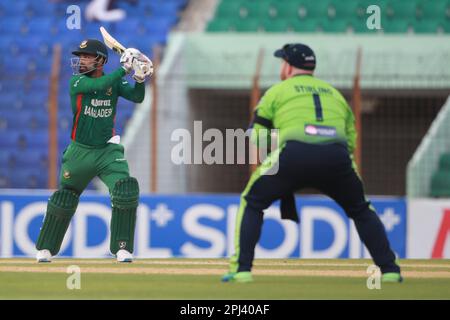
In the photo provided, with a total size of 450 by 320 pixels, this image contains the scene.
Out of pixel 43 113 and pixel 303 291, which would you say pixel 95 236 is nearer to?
pixel 43 113

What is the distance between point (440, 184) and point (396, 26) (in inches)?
171

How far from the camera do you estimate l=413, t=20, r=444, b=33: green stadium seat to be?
823 inches

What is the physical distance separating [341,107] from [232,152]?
28.6ft

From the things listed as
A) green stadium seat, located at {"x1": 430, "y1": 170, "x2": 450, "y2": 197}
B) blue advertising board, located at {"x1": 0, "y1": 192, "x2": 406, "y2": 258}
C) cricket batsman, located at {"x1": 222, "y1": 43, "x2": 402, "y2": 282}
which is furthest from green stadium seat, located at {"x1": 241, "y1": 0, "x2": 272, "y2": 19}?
cricket batsman, located at {"x1": 222, "y1": 43, "x2": 402, "y2": 282}

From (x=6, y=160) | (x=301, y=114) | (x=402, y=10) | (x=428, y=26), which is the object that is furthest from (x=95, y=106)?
(x=402, y=10)

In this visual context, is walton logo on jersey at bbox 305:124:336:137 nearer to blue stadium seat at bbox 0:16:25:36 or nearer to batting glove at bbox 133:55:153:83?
batting glove at bbox 133:55:153:83

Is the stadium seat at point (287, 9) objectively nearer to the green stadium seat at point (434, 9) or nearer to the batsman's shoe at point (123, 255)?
the green stadium seat at point (434, 9)

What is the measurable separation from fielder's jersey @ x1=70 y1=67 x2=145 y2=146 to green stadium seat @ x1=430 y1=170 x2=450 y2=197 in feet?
23.1

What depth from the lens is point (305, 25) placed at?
Result: 2105 centimetres

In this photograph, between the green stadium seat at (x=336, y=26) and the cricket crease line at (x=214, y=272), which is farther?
the green stadium seat at (x=336, y=26)

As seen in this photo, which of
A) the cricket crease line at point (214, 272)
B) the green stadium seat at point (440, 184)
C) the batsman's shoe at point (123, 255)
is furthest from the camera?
the green stadium seat at point (440, 184)

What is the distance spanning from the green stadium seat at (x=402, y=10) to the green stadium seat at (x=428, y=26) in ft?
0.94

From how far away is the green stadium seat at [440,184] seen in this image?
17250 millimetres

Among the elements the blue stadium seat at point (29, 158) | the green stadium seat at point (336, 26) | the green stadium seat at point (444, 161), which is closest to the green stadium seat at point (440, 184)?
the green stadium seat at point (444, 161)
